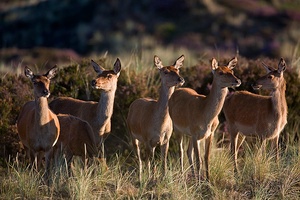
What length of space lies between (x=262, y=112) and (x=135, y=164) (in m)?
2.45

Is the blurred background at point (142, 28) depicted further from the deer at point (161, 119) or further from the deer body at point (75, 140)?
the deer body at point (75, 140)

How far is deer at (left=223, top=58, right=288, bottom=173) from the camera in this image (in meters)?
12.8

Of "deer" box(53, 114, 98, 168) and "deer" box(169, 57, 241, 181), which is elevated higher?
"deer" box(169, 57, 241, 181)

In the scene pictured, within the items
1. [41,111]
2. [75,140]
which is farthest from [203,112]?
[41,111]

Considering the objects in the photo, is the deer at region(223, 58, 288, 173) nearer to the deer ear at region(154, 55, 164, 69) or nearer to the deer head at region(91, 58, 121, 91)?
the deer ear at region(154, 55, 164, 69)

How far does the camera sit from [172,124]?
12.9 meters

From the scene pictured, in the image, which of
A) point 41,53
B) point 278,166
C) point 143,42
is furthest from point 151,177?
point 143,42

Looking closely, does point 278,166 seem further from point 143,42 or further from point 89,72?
point 143,42

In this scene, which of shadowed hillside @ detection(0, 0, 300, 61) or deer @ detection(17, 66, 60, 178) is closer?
deer @ detection(17, 66, 60, 178)

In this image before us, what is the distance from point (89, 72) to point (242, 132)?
12.5 ft

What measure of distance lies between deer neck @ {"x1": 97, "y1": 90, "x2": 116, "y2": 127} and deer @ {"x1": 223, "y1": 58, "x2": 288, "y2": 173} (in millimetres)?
2218

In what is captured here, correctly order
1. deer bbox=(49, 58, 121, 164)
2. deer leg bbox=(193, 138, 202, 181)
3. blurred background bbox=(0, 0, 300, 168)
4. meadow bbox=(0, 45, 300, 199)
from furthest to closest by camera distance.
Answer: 1. blurred background bbox=(0, 0, 300, 168)
2. deer bbox=(49, 58, 121, 164)
3. deer leg bbox=(193, 138, 202, 181)
4. meadow bbox=(0, 45, 300, 199)

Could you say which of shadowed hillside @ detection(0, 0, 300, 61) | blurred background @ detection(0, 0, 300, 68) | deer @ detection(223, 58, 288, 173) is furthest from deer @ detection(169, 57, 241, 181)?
shadowed hillside @ detection(0, 0, 300, 61)

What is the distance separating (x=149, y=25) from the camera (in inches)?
1641
